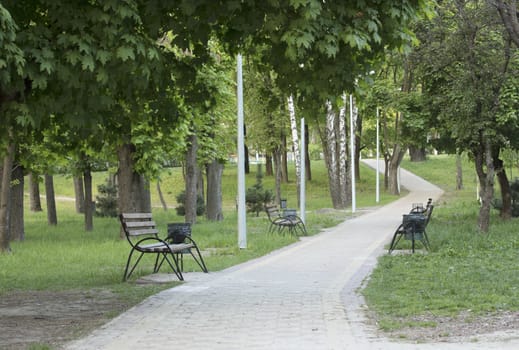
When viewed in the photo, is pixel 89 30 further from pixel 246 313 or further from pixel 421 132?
pixel 421 132

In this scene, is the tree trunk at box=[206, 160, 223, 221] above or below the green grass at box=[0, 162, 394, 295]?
above

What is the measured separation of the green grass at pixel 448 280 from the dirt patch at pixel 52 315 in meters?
3.10

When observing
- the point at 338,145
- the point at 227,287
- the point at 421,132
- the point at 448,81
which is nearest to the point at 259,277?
the point at 227,287

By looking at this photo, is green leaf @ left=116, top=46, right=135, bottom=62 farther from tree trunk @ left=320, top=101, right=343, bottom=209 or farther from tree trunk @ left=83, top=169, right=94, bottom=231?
tree trunk @ left=320, top=101, right=343, bottom=209

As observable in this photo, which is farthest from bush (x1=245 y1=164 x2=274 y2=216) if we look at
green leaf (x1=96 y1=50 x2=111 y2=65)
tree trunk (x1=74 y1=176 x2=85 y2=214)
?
green leaf (x1=96 y1=50 x2=111 y2=65)

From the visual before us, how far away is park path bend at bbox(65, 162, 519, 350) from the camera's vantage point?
8.02 m

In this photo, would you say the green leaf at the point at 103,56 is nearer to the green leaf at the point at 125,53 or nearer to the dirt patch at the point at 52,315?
the green leaf at the point at 125,53

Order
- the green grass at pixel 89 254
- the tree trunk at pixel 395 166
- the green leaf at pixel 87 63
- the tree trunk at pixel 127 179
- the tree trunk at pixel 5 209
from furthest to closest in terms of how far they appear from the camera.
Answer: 1. the tree trunk at pixel 395 166
2. the tree trunk at pixel 127 179
3. the tree trunk at pixel 5 209
4. the green grass at pixel 89 254
5. the green leaf at pixel 87 63

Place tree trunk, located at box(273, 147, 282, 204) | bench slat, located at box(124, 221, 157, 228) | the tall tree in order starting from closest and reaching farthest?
bench slat, located at box(124, 221, 157, 228), the tall tree, tree trunk, located at box(273, 147, 282, 204)

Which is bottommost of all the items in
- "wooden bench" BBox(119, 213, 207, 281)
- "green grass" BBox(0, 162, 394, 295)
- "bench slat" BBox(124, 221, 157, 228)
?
"green grass" BBox(0, 162, 394, 295)

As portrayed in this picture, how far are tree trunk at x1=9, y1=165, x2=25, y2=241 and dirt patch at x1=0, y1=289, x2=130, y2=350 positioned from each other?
15092mm

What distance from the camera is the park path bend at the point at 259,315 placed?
802cm

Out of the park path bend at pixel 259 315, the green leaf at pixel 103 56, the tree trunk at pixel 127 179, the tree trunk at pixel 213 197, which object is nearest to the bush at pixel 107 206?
the tree trunk at pixel 213 197

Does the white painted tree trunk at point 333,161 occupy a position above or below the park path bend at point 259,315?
above
